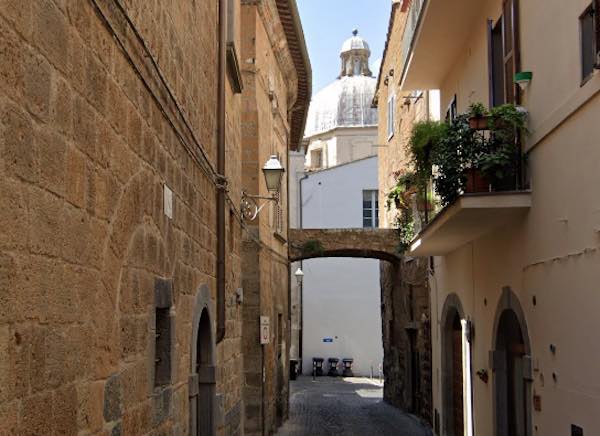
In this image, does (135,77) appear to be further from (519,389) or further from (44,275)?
(519,389)

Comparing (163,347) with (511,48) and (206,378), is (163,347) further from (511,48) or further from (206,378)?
(511,48)

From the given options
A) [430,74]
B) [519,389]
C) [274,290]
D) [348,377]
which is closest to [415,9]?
[430,74]

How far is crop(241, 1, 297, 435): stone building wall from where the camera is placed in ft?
47.8

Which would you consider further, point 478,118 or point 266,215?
point 266,215

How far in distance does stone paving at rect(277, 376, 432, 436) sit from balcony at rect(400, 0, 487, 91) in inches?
270

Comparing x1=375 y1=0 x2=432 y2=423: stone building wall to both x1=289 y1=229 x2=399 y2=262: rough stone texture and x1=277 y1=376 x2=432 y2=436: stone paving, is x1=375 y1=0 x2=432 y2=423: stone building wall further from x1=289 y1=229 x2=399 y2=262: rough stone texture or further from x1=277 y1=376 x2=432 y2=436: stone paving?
x1=289 y1=229 x2=399 y2=262: rough stone texture

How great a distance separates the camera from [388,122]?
77.5 ft

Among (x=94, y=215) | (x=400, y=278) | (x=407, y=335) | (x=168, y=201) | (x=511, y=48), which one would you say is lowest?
(x=407, y=335)

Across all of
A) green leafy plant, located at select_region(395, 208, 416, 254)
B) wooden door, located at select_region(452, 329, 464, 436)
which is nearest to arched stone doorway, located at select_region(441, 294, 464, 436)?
wooden door, located at select_region(452, 329, 464, 436)

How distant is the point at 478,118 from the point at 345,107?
46.9 m

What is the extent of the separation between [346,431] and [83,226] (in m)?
15.2

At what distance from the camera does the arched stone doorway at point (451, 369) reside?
44.5ft

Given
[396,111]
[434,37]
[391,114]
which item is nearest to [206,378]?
[434,37]

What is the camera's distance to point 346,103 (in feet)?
182
